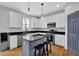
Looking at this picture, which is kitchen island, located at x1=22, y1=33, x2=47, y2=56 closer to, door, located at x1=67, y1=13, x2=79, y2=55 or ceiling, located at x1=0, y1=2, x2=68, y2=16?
ceiling, located at x1=0, y1=2, x2=68, y2=16

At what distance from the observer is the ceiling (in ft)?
4.13

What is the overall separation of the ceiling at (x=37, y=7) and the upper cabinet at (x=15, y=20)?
0.10 m

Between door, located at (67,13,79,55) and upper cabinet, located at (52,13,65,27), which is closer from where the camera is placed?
door, located at (67,13,79,55)

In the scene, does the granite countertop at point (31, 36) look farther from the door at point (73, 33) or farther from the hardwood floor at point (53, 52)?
the door at point (73, 33)

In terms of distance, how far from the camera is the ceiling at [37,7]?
126 centimetres

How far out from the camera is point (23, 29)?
136 cm

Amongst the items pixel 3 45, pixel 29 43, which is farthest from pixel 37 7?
pixel 3 45

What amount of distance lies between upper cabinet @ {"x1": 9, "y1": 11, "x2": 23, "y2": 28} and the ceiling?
0.10 meters

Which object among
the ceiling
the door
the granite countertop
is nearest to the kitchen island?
the granite countertop

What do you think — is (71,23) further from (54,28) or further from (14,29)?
(14,29)

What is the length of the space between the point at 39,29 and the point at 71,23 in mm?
569

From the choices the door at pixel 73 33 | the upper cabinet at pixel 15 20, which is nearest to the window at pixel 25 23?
the upper cabinet at pixel 15 20

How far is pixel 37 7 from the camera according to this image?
1.30 m

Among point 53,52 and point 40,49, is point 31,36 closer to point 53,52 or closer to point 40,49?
point 40,49
